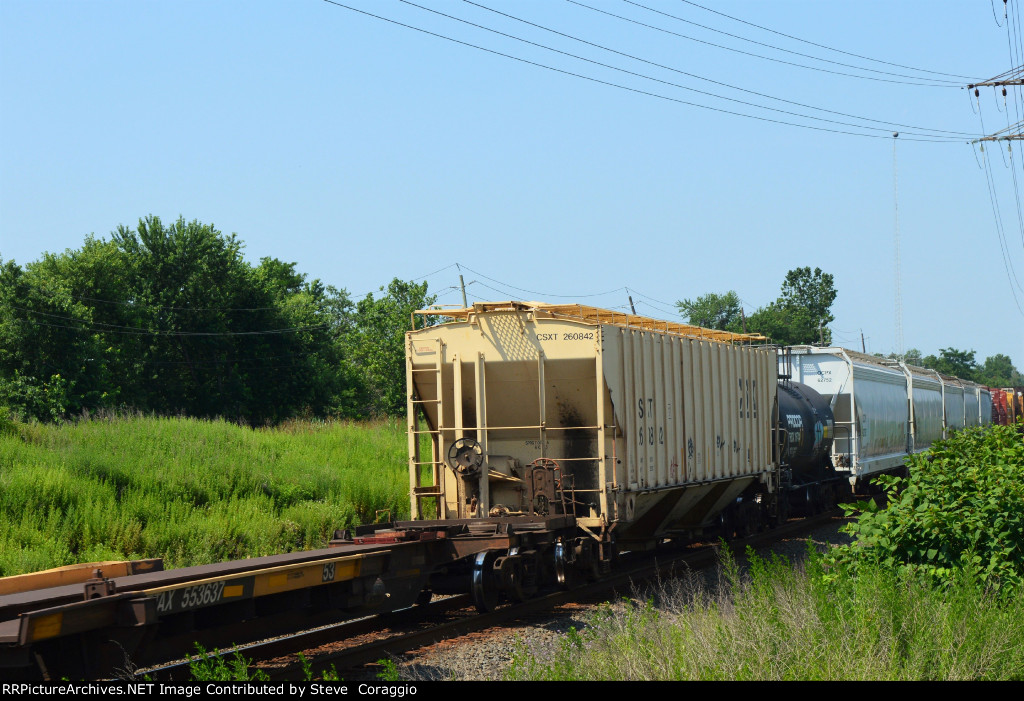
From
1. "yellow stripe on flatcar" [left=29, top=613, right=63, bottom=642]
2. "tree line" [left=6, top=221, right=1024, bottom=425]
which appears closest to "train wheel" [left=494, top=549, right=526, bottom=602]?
"yellow stripe on flatcar" [left=29, top=613, right=63, bottom=642]

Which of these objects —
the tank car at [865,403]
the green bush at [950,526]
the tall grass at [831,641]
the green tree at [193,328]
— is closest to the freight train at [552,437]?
the tall grass at [831,641]

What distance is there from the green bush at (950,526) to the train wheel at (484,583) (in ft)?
12.9

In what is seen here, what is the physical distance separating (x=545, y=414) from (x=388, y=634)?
139 inches

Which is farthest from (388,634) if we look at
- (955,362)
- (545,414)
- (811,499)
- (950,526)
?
(955,362)

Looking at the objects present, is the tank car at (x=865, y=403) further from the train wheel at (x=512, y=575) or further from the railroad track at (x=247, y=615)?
the train wheel at (x=512, y=575)

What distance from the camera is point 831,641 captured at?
6.89m

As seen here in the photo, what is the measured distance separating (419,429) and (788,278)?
119741 millimetres

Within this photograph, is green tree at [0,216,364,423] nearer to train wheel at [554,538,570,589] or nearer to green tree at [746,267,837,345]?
train wheel at [554,538,570,589]

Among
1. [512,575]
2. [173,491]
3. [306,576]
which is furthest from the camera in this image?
[173,491]

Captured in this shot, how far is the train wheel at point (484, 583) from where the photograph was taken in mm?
11070

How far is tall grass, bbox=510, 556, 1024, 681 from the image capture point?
20.9 ft

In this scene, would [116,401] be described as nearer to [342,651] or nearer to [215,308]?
[215,308]

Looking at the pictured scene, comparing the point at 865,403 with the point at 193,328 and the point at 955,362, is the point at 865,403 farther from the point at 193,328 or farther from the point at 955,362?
the point at 955,362

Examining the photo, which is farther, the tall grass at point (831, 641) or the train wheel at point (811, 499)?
the train wheel at point (811, 499)
